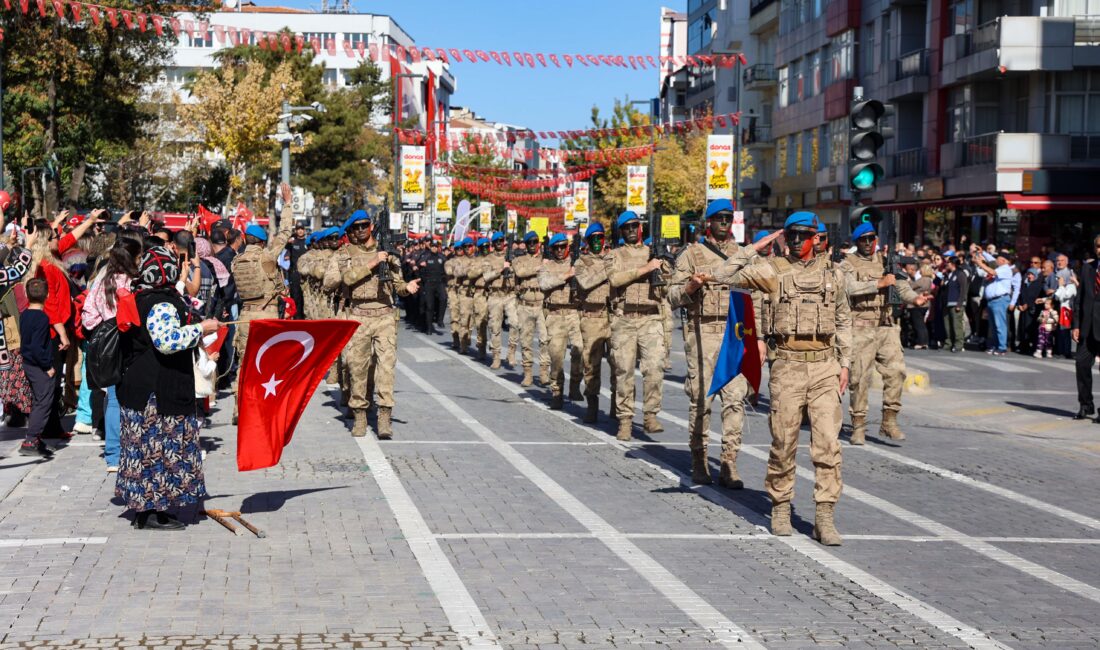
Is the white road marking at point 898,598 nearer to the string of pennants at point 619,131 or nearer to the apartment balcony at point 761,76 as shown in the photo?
the string of pennants at point 619,131

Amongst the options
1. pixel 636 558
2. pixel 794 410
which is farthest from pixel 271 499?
pixel 794 410

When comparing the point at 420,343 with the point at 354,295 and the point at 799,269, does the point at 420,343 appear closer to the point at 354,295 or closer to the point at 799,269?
the point at 354,295

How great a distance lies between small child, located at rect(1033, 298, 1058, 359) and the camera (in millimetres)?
26828

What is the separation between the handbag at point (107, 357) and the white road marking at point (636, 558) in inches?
123

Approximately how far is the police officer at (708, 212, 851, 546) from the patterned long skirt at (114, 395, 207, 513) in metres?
3.72

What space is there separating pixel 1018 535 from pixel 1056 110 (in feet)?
98.0

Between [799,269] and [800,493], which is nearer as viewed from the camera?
[799,269]

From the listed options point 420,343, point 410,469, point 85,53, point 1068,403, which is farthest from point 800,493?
point 85,53

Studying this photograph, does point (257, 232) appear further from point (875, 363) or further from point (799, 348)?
point (799, 348)

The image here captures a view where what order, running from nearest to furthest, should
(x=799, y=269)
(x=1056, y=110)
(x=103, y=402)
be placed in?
(x=799, y=269) → (x=103, y=402) → (x=1056, y=110)

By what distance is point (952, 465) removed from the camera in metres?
13.3

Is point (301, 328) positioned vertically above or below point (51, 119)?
below

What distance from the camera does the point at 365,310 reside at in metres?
14.4

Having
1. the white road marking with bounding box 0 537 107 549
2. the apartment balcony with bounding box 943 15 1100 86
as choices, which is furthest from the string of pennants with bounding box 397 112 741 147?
the white road marking with bounding box 0 537 107 549
